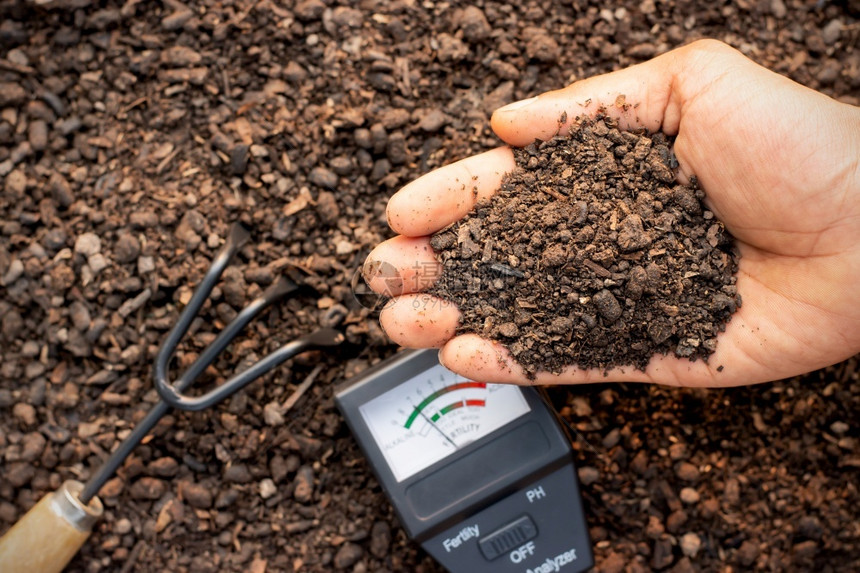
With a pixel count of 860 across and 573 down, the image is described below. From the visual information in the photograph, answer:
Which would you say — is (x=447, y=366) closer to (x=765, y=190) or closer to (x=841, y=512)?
(x=765, y=190)

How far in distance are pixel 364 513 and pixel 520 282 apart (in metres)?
0.82

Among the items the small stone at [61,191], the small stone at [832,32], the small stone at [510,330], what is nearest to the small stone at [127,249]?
the small stone at [61,191]

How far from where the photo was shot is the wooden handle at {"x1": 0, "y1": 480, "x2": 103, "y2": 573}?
→ 1891 mm

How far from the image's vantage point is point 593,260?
161 centimetres

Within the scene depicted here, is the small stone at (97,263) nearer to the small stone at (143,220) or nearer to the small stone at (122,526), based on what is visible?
the small stone at (143,220)

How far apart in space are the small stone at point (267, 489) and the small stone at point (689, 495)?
3.53ft

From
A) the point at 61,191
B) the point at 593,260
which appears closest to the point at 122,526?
the point at 61,191

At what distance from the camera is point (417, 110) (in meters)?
2.17

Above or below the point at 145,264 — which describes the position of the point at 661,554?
below

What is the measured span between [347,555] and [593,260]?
1.03 metres

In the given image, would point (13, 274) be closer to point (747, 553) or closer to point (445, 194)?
point (445, 194)

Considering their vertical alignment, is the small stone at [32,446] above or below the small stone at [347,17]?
below

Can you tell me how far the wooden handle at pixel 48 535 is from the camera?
6.20 ft

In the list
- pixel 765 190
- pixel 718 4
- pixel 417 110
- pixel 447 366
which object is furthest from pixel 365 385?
pixel 718 4
